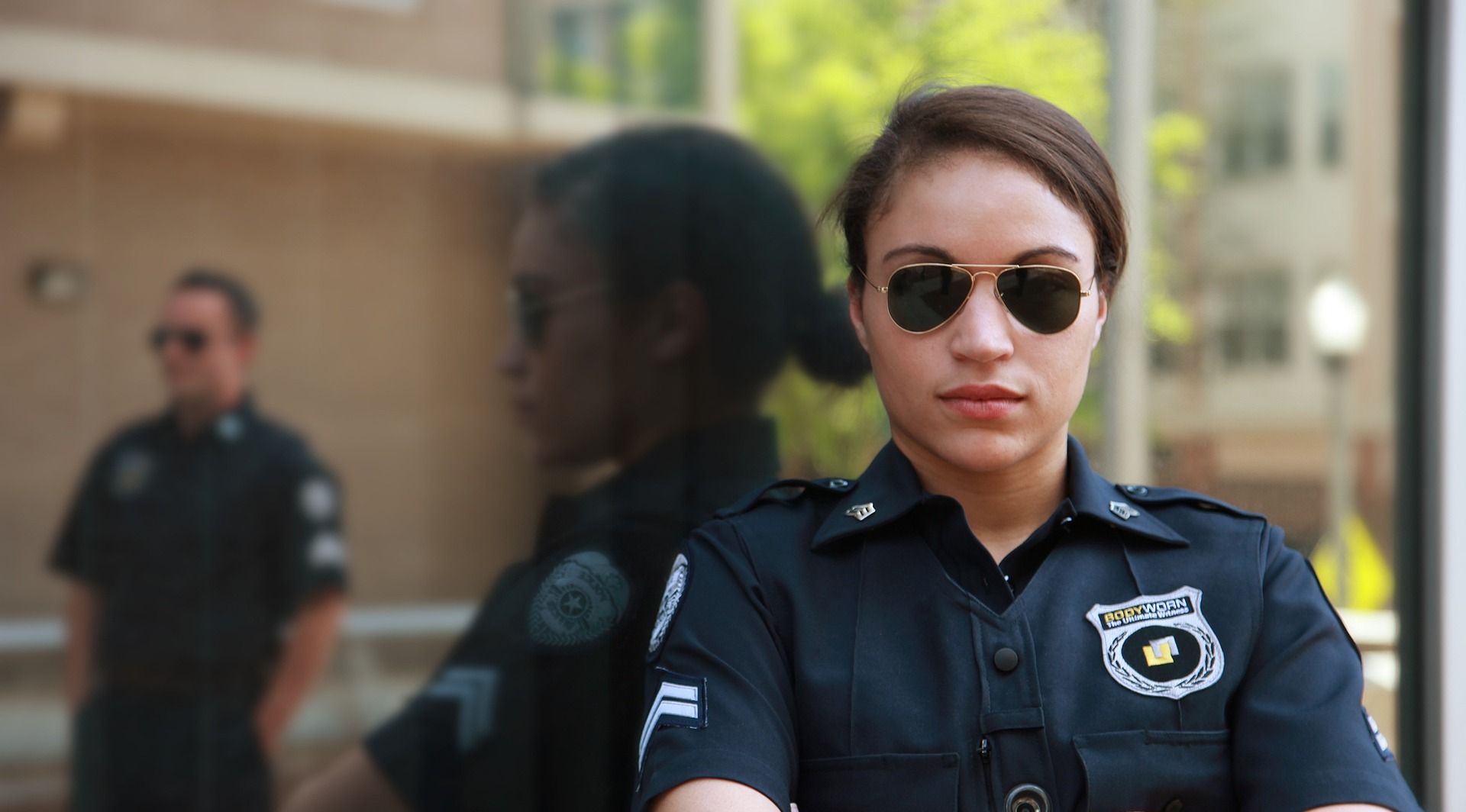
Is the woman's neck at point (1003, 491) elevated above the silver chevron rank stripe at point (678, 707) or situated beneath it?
elevated above

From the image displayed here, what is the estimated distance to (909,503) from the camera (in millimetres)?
1246

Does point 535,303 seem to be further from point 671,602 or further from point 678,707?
point 678,707

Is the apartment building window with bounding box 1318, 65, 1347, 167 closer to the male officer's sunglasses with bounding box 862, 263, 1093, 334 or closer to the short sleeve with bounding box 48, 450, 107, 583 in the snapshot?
the male officer's sunglasses with bounding box 862, 263, 1093, 334

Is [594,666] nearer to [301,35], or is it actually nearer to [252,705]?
[252,705]

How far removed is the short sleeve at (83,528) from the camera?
1.98 metres

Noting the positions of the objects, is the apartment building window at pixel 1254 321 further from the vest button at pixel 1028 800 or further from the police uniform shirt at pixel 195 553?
the police uniform shirt at pixel 195 553

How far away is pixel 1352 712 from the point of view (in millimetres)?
1143

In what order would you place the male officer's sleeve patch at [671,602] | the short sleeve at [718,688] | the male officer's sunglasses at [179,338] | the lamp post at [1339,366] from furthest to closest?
the lamp post at [1339,366] < the male officer's sunglasses at [179,338] < the male officer's sleeve patch at [671,602] < the short sleeve at [718,688]

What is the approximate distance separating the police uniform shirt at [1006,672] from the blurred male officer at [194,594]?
95 cm

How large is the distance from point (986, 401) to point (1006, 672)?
0.76ft

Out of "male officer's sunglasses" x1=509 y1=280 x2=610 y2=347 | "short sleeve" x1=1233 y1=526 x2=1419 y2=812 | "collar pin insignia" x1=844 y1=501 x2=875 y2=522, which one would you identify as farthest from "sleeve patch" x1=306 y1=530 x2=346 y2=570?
"short sleeve" x1=1233 y1=526 x2=1419 y2=812

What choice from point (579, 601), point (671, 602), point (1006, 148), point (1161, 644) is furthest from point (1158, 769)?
point (579, 601)

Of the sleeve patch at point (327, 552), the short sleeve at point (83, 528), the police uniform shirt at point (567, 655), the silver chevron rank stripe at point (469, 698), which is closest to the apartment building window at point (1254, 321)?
the police uniform shirt at point (567, 655)

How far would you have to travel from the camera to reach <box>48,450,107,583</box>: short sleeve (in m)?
1.98
